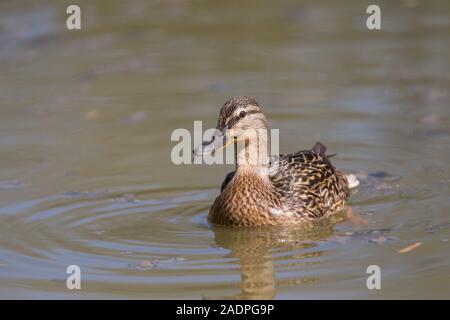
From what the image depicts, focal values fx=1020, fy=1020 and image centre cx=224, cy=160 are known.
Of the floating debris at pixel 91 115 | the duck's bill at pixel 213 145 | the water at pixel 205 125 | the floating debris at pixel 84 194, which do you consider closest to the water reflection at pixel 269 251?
the water at pixel 205 125

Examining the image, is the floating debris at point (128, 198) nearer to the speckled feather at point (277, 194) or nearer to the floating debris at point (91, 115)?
the speckled feather at point (277, 194)

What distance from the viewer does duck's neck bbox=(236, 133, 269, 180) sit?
10.8 m

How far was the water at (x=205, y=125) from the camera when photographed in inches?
363

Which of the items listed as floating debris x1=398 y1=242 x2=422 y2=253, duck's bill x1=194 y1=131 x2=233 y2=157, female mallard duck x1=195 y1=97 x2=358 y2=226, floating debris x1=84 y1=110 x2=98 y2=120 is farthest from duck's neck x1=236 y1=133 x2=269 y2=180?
floating debris x1=84 y1=110 x2=98 y2=120

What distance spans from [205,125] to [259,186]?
3.56 meters

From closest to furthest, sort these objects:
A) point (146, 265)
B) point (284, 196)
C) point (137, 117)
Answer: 1. point (146, 265)
2. point (284, 196)
3. point (137, 117)

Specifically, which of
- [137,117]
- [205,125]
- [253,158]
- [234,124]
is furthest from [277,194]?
[137,117]

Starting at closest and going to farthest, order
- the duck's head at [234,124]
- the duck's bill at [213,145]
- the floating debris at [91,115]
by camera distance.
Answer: the duck's bill at [213,145] < the duck's head at [234,124] < the floating debris at [91,115]

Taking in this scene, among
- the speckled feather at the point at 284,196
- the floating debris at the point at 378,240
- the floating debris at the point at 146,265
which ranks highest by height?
the speckled feather at the point at 284,196

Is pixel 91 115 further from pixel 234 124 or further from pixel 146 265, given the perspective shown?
pixel 146 265

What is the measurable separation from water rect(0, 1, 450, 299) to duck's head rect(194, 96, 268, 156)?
0.96 metres

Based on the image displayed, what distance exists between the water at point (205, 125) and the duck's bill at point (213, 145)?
0.90m

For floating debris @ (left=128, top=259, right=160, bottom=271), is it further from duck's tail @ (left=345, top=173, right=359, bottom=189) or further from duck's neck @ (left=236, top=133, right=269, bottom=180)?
duck's tail @ (left=345, top=173, right=359, bottom=189)

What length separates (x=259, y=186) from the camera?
1081 centimetres
